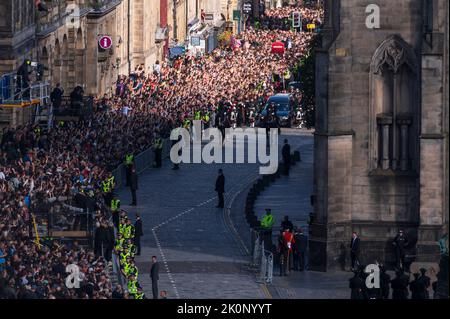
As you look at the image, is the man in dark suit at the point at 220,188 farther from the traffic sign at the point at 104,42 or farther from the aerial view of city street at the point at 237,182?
the traffic sign at the point at 104,42

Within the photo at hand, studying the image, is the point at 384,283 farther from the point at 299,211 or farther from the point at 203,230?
the point at 299,211

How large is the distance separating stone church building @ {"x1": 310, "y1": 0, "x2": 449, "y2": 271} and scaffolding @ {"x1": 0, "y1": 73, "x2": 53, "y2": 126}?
19313mm

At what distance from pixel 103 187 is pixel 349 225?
1088cm

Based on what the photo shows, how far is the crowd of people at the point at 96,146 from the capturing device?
59.3 metres

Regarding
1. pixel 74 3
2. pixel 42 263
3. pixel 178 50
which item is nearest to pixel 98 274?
pixel 42 263

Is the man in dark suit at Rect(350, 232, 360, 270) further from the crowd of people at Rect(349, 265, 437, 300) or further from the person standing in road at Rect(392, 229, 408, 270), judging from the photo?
the crowd of people at Rect(349, 265, 437, 300)

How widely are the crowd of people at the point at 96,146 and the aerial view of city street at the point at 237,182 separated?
11cm

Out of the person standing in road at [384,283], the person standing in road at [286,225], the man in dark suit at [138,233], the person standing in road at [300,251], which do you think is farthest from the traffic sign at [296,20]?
the person standing in road at [384,283]

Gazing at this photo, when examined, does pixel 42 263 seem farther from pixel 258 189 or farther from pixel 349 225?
pixel 258 189

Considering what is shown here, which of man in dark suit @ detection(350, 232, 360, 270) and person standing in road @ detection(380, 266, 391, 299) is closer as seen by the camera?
person standing in road @ detection(380, 266, 391, 299)

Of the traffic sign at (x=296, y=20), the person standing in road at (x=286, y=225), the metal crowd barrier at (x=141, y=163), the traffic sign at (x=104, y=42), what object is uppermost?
the traffic sign at (x=296, y=20)

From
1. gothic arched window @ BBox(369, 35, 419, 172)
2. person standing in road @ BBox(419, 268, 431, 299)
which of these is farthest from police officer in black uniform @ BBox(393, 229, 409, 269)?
person standing in road @ BBox(419, 268, 431, 299)

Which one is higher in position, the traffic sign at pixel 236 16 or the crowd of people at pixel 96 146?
the traffic sign at pixel 236 16

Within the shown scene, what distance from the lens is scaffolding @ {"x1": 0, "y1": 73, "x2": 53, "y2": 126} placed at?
86812 millimetres
